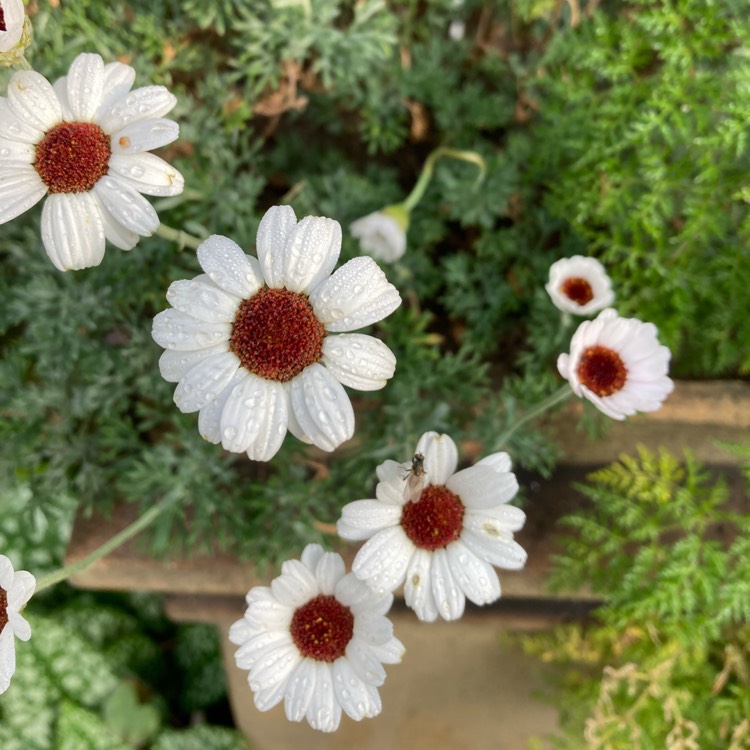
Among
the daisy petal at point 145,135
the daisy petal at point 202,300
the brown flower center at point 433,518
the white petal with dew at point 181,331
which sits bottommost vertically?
the brown flower center at point 433,518

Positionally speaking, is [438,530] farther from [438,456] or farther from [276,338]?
[276,338]

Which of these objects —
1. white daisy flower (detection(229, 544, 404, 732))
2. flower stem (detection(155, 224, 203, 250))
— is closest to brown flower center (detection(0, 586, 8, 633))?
white daisy flower (detection(229, 544, 404, 732))

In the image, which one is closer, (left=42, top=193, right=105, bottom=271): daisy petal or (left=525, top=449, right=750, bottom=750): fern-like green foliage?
(left=42, top=193, right=105, bottom=271): daisy petal

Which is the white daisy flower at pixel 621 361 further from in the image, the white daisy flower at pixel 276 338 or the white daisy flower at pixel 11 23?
the white daisy flower at pixel 11 23

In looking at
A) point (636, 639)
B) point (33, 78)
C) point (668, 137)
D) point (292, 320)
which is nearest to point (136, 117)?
point (33, 78)

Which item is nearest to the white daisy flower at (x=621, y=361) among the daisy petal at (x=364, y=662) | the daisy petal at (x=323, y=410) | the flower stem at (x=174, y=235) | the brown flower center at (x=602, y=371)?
the brown flower center at (x=602, y=371)

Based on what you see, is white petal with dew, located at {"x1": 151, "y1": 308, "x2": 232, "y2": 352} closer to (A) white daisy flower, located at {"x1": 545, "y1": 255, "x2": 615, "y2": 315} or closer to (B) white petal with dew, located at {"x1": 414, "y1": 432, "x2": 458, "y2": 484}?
(B) white petal with dew, located at {"x1": 414, "y1": 432, "x2": 458, "y2": 484}

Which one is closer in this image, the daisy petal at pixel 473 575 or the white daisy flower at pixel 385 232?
the daisy petal at pixel 473 575

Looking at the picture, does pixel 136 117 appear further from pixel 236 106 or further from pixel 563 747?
pixel 563 747
